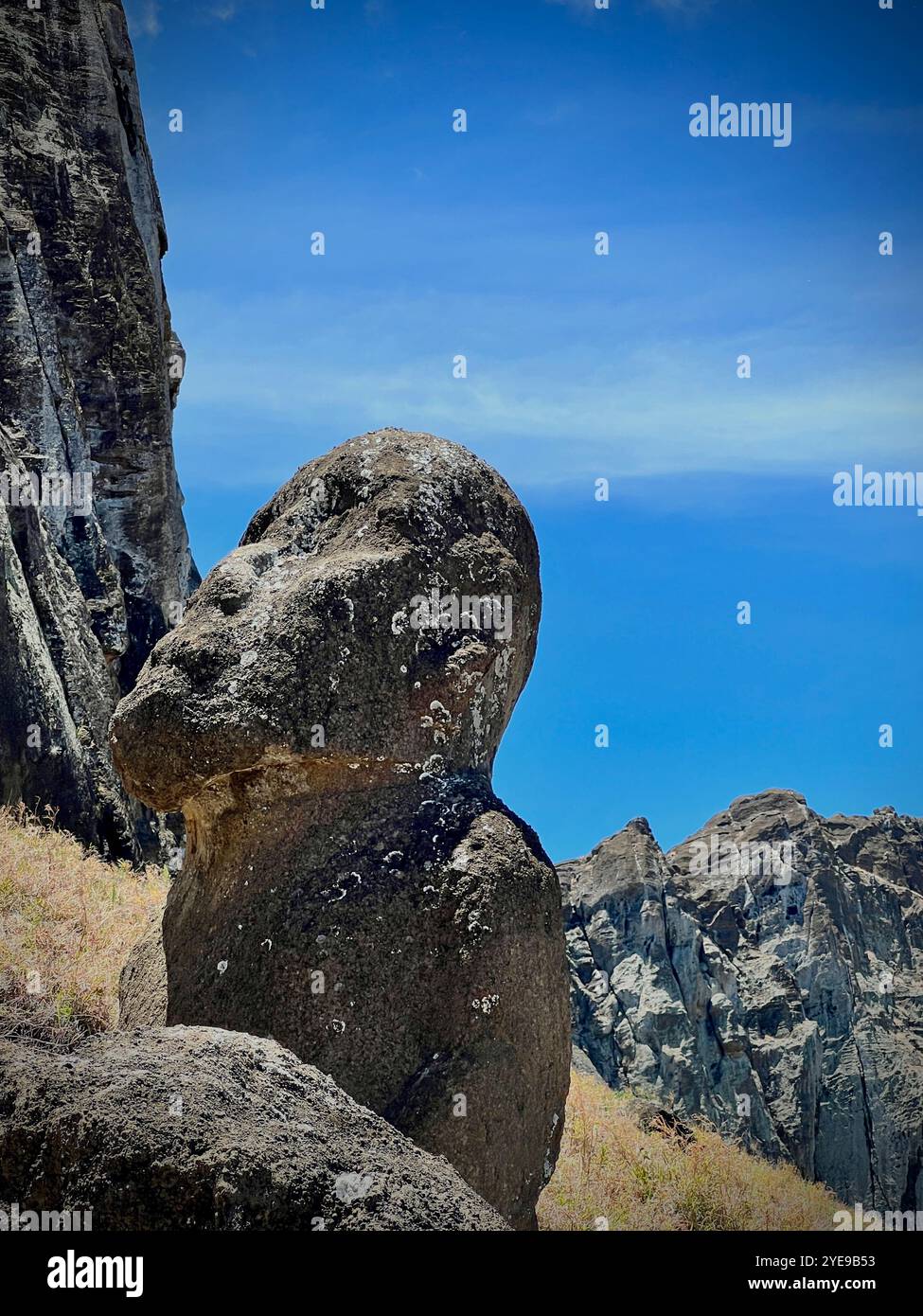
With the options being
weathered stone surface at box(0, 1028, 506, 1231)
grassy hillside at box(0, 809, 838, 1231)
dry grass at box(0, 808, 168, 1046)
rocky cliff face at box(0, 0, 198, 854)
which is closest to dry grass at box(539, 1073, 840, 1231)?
grassy hillside at box(0, 809, 838, 1231)

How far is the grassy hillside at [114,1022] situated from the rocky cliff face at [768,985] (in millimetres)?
29896

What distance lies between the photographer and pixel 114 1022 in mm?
7758

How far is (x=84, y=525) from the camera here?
66.6 feet

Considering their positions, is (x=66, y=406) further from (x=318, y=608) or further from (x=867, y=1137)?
(x=867, y=1137)

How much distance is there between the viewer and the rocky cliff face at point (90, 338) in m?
19.4

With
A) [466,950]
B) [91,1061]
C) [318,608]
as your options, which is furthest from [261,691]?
[91,1061]

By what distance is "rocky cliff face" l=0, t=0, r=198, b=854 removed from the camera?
1942cm

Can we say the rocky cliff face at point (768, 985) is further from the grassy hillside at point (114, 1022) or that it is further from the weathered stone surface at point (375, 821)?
the weathered stone surface at point (375, 821)

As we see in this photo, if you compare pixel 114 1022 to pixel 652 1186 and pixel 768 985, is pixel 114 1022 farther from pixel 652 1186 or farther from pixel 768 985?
pixel 768 985

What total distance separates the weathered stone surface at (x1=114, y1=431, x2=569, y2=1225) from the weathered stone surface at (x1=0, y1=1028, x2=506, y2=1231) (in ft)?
4.20

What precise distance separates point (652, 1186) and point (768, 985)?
47.0 m

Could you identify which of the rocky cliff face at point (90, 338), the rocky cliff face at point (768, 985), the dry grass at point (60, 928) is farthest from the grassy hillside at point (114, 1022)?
the rocky cliff face at point (768, 985)

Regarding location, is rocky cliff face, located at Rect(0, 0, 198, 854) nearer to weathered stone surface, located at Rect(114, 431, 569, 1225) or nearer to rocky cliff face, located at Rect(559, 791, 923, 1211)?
weathered stone surface, located at Rect(114, 431, 569, 1225)
